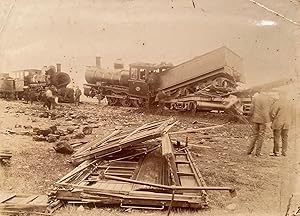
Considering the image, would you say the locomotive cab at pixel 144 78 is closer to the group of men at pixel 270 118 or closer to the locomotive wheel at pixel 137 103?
the locomotive wheel at pixel 137 103

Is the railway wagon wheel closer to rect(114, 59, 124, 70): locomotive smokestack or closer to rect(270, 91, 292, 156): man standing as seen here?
rect(114, 59, 124, 70): locomotive smokestack

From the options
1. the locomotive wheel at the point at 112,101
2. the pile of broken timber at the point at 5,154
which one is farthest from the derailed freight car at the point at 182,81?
the pile of broken timber at the point at 5,154

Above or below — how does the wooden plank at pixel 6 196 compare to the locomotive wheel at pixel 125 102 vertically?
below

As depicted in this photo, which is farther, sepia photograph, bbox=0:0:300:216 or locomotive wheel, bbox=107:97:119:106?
locomotive wheel, bbox=107:97:119:106

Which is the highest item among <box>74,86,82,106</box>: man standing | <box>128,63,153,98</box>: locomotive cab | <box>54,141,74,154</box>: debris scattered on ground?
<box>128,63,153,98</box>: locomotive cab

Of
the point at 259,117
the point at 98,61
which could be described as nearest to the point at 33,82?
the point at 98,61

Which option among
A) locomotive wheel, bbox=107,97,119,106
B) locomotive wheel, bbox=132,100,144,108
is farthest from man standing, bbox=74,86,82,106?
locomotive wheel, bbox=132,100,144,108

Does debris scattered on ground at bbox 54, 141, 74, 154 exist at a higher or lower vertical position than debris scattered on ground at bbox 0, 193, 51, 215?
higher
